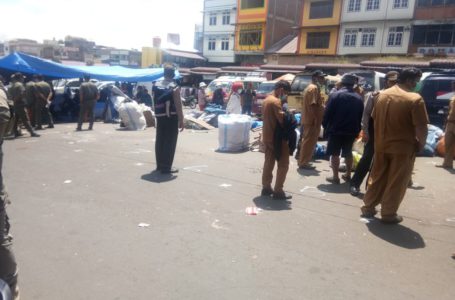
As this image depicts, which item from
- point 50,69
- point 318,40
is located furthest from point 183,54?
point 50,69

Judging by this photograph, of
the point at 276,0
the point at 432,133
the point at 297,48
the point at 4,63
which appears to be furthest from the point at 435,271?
the point at 276,0

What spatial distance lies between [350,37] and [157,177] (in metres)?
29.7

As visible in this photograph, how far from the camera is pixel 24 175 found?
605cm

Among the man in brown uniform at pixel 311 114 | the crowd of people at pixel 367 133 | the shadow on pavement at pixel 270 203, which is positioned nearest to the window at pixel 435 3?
the crowd of people at pixel 367 133

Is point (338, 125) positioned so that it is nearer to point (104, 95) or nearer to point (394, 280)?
point (394, 280)

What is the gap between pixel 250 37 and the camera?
128 ft

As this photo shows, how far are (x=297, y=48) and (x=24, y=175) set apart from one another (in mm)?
31748

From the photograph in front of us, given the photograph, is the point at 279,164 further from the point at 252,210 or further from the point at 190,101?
the point at 190,101

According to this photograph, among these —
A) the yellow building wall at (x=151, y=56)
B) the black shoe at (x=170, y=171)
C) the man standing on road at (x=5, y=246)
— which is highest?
the yellow building wall at (x=151, y=56)

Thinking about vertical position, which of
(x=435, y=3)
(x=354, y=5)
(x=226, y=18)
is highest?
(x=226, y=18)

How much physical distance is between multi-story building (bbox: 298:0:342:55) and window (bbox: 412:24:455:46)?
6.55 m

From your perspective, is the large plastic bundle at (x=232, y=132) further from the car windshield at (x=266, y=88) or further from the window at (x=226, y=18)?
the window at (x=226, y=18)

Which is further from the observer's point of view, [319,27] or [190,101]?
[319,27]

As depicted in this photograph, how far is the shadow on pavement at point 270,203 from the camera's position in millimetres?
4871
